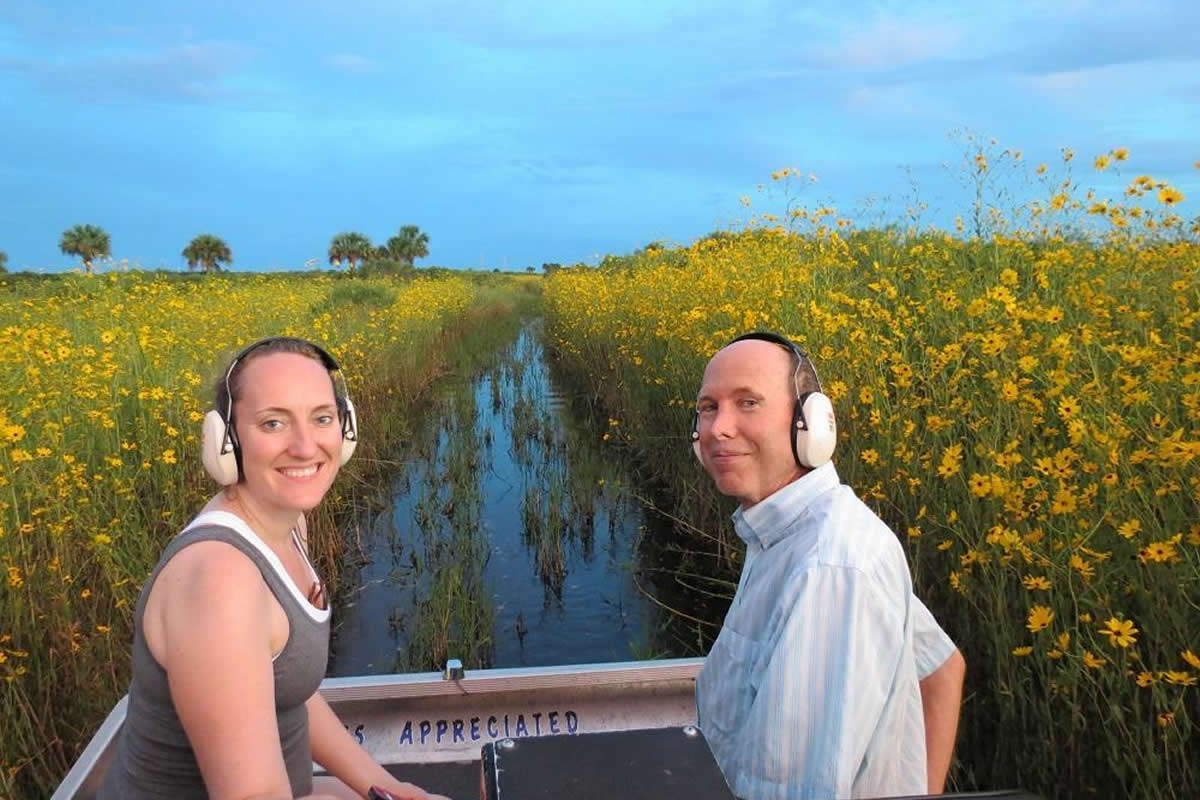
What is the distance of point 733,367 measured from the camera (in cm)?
181

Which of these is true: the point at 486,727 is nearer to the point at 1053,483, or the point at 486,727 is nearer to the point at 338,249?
the point at 1053,483

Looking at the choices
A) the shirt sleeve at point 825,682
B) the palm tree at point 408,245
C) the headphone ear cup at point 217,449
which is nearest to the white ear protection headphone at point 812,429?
the shirt sleeve at point 825,682

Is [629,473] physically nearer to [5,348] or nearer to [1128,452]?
[5,348]

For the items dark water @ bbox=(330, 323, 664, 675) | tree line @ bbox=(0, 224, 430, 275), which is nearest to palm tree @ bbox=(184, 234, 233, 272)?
tree line @ bbox=(0, 224, 430, 275)

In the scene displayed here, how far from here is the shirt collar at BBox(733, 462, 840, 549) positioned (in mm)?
1716

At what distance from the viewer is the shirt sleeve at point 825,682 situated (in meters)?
1.46

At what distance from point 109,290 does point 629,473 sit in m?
6.45

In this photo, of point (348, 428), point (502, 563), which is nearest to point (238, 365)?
point (348, 428)

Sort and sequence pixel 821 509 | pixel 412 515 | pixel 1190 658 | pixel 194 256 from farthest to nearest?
pixel 194 256
pixel 412 515
pixel 1190 658
pixel 821 509

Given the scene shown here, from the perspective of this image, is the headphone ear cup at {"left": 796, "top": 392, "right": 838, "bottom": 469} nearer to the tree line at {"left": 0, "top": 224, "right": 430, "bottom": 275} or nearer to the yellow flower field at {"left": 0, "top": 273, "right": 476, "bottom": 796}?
the yellow flower field at {"left": 0, "top": 273, "right": 476, "bottom": 796}

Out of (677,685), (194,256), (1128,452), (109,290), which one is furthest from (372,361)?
(194,256)

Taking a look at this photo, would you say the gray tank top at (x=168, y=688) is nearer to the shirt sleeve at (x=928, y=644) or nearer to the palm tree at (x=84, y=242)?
the shirt sleeve at (x=928, y=644)

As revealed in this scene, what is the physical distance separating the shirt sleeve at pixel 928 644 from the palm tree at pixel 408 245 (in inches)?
2309

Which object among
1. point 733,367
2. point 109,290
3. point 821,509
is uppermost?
point 109,290
